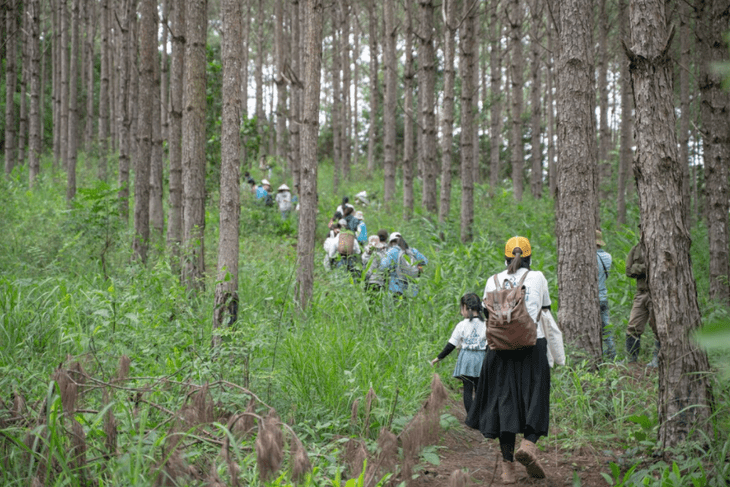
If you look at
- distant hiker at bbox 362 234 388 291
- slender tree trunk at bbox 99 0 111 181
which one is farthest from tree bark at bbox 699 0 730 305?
slender tree trunk at bbox 99 0 111 181

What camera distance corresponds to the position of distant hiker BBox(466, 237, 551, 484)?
445 cm

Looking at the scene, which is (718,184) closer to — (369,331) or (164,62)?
(369,331)

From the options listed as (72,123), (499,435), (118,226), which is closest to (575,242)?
(499,435)

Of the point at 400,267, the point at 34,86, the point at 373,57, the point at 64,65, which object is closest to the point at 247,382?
the point at 400,267

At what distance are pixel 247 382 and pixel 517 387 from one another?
6.46ft

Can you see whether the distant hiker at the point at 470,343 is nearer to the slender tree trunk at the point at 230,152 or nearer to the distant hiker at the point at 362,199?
the slender tree trunk at the point at 230,152

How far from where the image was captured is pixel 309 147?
759 cm

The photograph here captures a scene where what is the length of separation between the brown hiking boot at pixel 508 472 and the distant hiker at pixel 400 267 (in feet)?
11.3

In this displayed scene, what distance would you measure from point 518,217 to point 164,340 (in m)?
9.83

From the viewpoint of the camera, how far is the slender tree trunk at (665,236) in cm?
421

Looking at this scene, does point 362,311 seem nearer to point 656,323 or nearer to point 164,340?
point 164,340

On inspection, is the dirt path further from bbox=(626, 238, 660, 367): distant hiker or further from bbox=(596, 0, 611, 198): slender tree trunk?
bbox=(596, 0, 611, 198): slender tree trunk

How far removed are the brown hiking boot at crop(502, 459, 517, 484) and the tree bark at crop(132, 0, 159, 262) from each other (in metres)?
5.65

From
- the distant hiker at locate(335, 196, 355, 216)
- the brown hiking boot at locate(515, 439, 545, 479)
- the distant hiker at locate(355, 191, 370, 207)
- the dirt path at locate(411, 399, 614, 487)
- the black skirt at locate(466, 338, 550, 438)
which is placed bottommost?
the dirt path at locate(411, 399, 614, 487)
